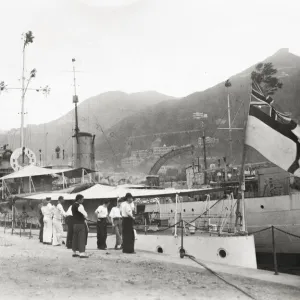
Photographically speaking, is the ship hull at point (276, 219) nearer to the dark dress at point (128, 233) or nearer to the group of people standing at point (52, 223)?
the group of people standing at point (52, 223)

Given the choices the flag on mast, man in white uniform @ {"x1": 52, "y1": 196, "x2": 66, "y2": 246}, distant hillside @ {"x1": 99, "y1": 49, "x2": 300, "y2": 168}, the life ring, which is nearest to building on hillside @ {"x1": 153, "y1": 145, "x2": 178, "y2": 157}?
distant hillside @ {"x1": 99, "y1": 49, "x2": 300, "y2": 168}

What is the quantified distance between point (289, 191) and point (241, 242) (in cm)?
767

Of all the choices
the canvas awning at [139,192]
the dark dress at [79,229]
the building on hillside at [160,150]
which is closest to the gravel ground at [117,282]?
the dark dress at [79,229]

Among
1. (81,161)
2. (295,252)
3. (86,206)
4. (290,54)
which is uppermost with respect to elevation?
(290,54)

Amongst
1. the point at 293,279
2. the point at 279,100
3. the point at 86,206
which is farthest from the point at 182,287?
the point at 279,100

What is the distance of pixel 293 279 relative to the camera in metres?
7.79

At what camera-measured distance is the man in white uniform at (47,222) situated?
14.0 meters

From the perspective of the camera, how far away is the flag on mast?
6.39m

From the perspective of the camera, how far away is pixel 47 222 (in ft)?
46.2

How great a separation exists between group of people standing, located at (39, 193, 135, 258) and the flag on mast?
435 centimetres

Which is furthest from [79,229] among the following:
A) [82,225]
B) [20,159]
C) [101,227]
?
[20,159]

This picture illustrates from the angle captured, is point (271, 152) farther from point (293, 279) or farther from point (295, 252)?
point (295, 252)

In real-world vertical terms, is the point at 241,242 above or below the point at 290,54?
below

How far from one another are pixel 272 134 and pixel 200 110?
445ft
